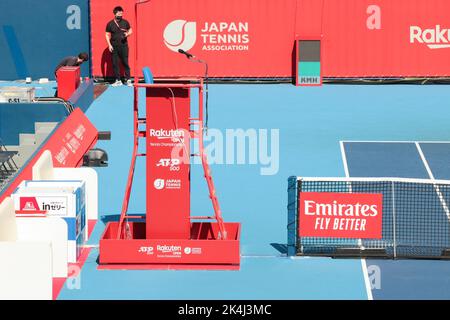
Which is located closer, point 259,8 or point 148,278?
point 148,278

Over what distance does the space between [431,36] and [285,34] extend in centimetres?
411

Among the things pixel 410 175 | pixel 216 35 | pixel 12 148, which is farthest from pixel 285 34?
pixel 410 175

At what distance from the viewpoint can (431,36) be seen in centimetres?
3116

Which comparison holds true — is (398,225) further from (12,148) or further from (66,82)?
(66,82)

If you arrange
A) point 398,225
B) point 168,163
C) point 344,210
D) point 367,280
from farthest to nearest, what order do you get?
point 398,225 → point 344,210 → point 168,163 → point 367,280

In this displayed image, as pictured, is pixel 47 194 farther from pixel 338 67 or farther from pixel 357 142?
pixel 338 67

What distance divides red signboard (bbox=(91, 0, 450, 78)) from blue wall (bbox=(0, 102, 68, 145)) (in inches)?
299

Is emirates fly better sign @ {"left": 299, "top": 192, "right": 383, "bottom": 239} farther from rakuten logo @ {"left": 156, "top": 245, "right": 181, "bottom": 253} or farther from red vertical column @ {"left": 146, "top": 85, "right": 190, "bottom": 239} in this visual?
rakuten logo @ {"left": 156, "top": 245, "right": 181, "bottom": 253}

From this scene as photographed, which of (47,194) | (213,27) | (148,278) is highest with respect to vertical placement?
(213,27)

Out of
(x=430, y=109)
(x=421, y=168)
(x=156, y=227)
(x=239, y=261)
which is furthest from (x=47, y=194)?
(x=430, y=109)

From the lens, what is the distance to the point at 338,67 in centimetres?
3130

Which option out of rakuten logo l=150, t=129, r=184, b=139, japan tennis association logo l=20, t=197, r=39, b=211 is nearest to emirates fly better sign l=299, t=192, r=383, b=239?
rakuten logo l=150, t=129, r=184, b=139

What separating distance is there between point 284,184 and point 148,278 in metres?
6.06

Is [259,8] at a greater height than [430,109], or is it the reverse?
[259,8]
